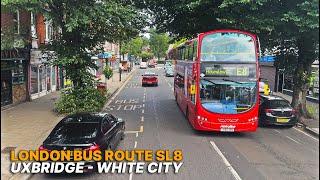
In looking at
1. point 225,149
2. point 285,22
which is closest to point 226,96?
point 225,149

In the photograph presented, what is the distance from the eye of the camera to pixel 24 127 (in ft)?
52.4

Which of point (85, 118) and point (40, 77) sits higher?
point (40, 77)

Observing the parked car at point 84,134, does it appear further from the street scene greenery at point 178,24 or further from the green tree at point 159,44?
the green tree at point 159,44

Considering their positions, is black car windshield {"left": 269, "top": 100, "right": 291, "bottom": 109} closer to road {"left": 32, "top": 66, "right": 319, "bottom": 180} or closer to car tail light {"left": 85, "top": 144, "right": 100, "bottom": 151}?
road {"left": 32, "top": 66, "right": 319, "bottom": 180}

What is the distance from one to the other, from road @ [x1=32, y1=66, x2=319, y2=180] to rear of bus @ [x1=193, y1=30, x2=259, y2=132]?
2.59 feet

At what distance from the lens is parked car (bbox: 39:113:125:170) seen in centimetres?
1023

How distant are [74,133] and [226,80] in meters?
6.61

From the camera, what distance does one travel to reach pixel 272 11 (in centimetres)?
1742

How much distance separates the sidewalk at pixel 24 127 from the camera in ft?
39.8

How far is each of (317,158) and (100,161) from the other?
728 cm

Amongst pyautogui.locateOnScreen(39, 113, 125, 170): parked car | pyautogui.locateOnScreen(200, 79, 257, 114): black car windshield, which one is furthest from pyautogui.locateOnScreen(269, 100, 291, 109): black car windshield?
pyautogui.locateOnScreen(39, 113, 125, 170): parked car

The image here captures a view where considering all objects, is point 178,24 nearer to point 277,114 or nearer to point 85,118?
point 277,114

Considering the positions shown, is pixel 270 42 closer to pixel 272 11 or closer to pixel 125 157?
pixel 272 11

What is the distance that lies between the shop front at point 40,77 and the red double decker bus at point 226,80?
11.5 metres
